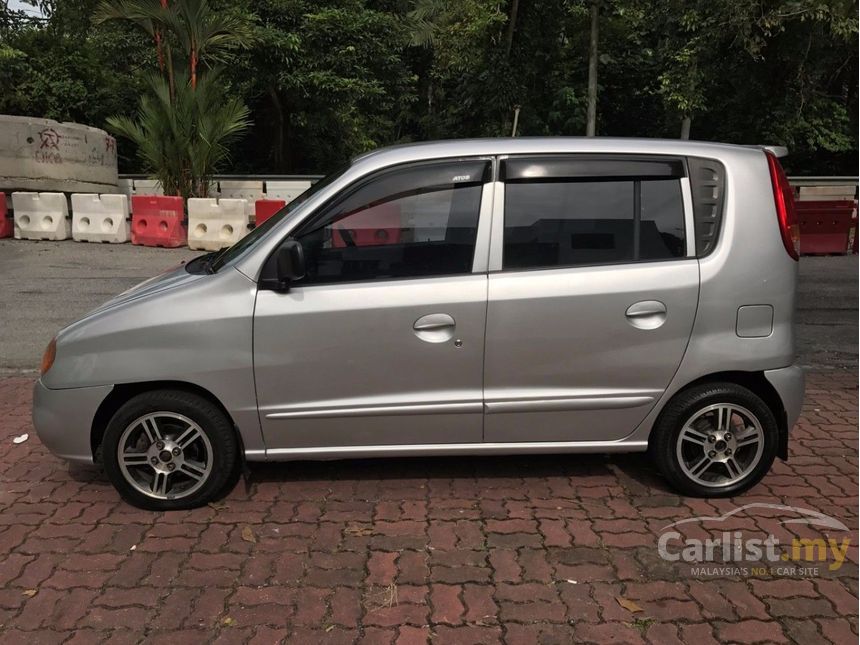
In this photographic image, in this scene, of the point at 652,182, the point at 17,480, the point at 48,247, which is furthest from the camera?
the point at 48,247

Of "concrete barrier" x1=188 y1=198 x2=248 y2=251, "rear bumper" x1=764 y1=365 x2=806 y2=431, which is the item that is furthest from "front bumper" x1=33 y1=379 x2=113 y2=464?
"concrete barrier" x1=188 y1=198 x2=248 y2=251

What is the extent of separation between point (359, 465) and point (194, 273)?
1.49 meters

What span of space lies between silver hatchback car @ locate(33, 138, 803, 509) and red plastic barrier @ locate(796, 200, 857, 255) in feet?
34.3

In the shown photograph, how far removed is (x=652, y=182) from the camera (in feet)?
12.2

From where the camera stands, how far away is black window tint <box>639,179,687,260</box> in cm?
369

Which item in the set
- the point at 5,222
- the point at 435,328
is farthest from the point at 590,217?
the point at 5,222

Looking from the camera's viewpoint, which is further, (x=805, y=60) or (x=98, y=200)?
(x=805, y=60)

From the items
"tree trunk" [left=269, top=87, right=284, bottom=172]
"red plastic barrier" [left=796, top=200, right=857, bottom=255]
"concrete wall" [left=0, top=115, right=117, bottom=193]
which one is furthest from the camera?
Answer: "tree trunk" [left=269, top=87, right=284, bottom=172]

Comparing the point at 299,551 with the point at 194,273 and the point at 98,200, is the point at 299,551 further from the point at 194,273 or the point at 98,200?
the point at 98,200

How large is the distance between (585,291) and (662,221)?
22.3 inches

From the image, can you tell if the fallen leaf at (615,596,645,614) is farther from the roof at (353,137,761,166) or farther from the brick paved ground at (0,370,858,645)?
the roof at (353,137,761,166)

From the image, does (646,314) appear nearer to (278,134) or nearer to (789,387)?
(789,387)

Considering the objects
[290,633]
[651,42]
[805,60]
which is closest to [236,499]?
[290,633]

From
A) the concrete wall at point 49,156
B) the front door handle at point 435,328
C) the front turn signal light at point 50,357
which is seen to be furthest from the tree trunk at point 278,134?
the front door handle at point 435,328
